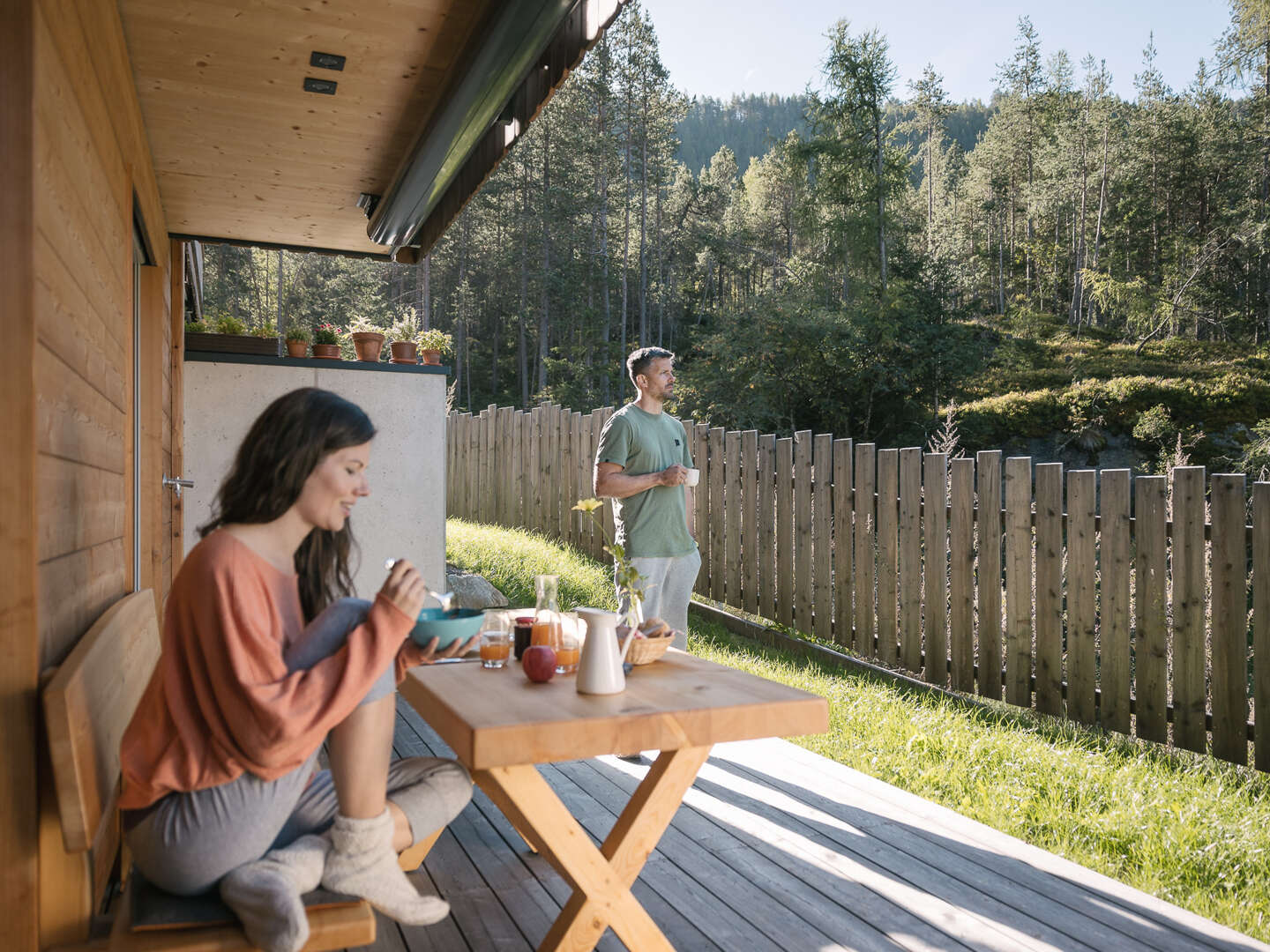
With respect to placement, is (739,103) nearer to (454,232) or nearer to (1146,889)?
(454,232)

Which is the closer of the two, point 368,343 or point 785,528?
point 368,343

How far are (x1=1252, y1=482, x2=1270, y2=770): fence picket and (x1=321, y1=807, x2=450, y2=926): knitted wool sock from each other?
11.9ft

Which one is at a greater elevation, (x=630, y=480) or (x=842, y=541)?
(x=630, y=480)

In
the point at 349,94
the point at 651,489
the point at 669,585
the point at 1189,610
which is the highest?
the point at 349,94

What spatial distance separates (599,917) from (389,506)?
14.2 feet

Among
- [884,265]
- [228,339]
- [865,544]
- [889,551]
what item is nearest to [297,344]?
[228,339]

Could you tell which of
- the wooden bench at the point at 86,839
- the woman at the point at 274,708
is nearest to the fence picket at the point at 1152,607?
the woman at the point at 274,708

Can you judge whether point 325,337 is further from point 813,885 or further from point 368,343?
point 813,885

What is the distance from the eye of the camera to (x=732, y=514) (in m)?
7.18

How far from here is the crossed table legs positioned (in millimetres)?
2070

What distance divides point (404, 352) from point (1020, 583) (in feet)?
13.2

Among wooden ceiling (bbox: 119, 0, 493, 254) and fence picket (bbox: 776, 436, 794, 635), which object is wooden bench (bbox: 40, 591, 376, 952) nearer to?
wooden ceiling (bbox: 119, 0, 493, 254)

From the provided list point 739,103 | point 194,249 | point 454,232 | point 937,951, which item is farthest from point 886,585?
point 739,103

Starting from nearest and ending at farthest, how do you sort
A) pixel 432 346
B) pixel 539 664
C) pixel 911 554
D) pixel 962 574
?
pixel 539 664, pixel 962 574, pixel 911 554, pixel 432 346
